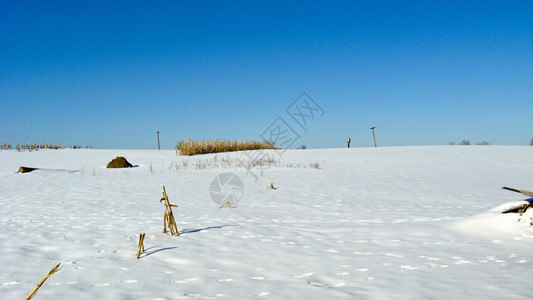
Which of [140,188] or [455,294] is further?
[140,188]

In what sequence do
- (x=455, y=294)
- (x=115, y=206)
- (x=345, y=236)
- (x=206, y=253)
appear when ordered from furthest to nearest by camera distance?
(x=115, y=206), (x=345, y=236), (x=206, y=253), (x=455, y=294)

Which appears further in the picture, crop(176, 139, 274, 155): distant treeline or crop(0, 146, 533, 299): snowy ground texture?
crop(176, 139, 274, 155): distant treeline

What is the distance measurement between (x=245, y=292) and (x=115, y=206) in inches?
173

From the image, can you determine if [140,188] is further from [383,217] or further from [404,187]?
[404,187]

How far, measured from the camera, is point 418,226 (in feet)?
14.3

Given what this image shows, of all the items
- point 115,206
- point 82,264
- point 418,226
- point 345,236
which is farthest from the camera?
point 115,206

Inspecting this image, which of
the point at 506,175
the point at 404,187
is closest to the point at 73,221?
the point at 404,187

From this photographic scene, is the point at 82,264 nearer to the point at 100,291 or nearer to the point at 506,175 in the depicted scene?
the point at 100,291

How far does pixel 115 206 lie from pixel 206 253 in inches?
135

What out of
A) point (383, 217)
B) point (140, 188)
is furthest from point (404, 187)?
point (140, 188)

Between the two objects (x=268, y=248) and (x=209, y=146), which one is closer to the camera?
(x=268, y=248)

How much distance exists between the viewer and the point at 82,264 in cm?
275

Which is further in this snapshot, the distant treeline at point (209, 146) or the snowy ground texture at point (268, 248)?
the distant treeline at point (209, 146)

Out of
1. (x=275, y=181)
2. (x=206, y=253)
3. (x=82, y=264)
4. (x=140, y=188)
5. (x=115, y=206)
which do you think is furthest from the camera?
(x=275, y=181)
